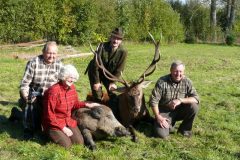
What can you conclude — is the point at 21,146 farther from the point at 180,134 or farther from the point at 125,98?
the point at 180,134

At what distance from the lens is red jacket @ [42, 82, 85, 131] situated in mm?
6512

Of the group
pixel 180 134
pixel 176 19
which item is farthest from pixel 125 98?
pixel 176 19

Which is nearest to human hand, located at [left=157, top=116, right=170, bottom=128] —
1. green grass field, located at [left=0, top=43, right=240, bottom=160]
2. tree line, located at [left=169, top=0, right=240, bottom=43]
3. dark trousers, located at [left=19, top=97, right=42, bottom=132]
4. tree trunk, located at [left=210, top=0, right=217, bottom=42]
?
green grass field, located at [left=0, top=43, right=240, bottom=160]

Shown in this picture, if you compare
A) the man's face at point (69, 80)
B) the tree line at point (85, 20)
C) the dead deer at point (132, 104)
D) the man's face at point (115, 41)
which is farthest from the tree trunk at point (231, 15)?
the man's face at point (69, 80)

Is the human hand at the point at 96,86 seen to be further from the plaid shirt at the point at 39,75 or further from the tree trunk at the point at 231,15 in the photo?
the tree trunk at the point at 231,15

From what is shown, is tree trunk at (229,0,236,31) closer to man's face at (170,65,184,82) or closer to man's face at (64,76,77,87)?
man's face at (170,65,184,82)

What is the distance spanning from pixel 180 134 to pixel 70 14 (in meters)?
18.7

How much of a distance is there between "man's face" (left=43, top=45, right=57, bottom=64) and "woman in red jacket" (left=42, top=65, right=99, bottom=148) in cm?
43

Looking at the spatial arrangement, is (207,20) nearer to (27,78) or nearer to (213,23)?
(213,23)

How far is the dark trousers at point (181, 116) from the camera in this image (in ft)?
24.0

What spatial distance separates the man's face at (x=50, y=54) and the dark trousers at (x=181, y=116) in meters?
2.02

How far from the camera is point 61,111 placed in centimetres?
664

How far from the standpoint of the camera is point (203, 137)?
7.41 meters

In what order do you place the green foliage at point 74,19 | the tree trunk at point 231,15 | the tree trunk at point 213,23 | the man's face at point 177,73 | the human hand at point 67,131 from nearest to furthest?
the human hand at point 67,131 → the man's face at point 177,73 → the green foliage at point 74,19 → the tree trunk at point 213,23 → the tree trunk at point 231,15
